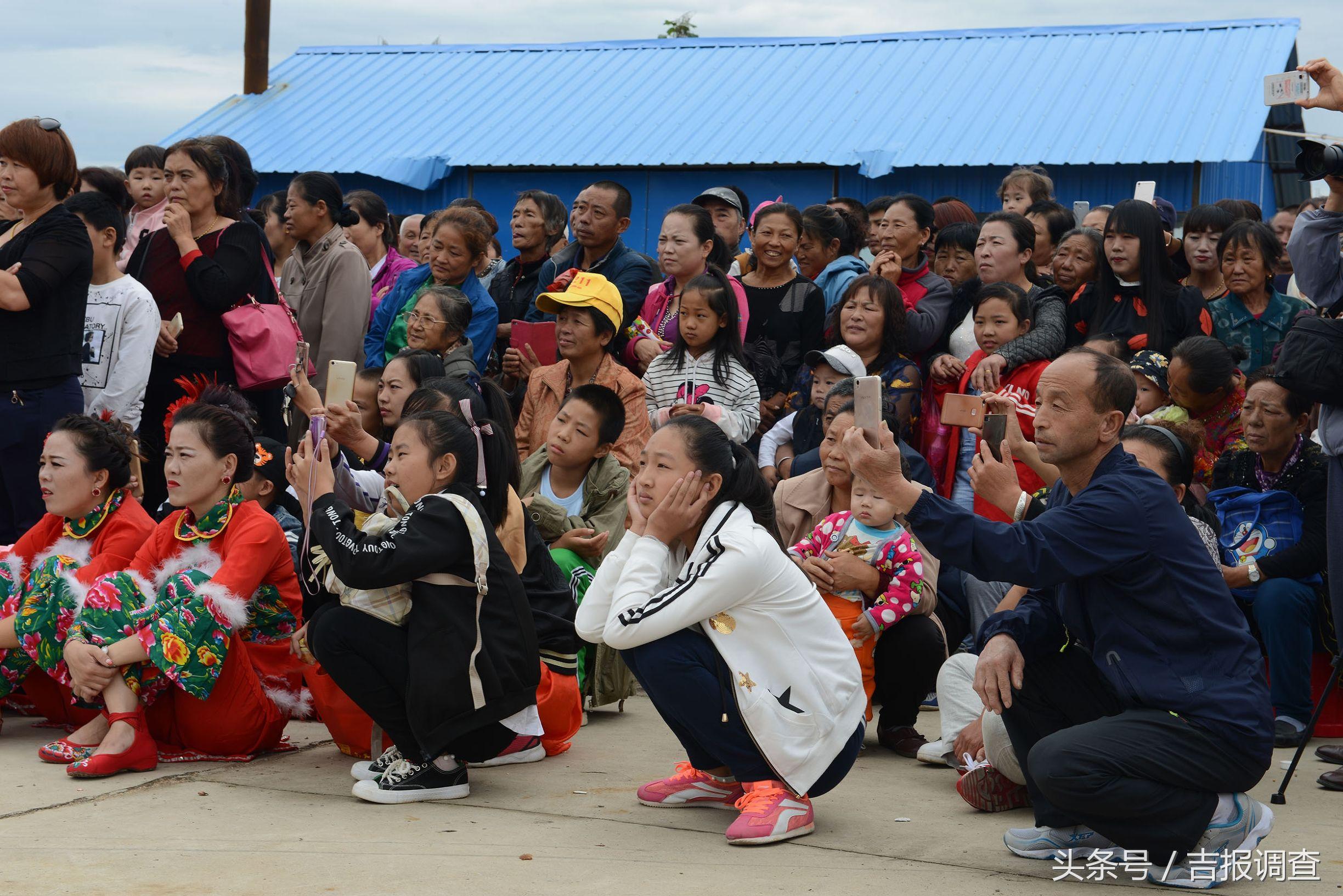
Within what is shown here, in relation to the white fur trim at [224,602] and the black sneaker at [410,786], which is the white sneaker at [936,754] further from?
the white fur trim at [224,602]

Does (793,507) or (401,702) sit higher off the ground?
(793,507)

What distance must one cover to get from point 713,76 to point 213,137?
12.9m

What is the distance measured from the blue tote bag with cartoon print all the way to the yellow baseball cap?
2.76 m

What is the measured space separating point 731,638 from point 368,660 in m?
1.10

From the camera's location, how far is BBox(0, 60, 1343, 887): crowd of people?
3.39 m

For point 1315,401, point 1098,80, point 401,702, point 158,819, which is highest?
point 1098,80

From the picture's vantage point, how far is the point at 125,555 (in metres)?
4.64

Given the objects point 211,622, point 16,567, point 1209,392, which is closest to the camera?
point 211,622

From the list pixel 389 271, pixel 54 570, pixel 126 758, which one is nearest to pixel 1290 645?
pixel 126 758

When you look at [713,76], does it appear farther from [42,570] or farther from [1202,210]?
[42,570]

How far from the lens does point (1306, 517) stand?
500cm

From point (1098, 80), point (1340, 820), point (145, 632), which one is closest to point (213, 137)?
point (145, 632)

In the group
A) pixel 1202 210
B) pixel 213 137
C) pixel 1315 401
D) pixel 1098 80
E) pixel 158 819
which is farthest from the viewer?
pixel 1098 80

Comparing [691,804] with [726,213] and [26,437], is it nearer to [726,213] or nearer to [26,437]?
[26,437]
